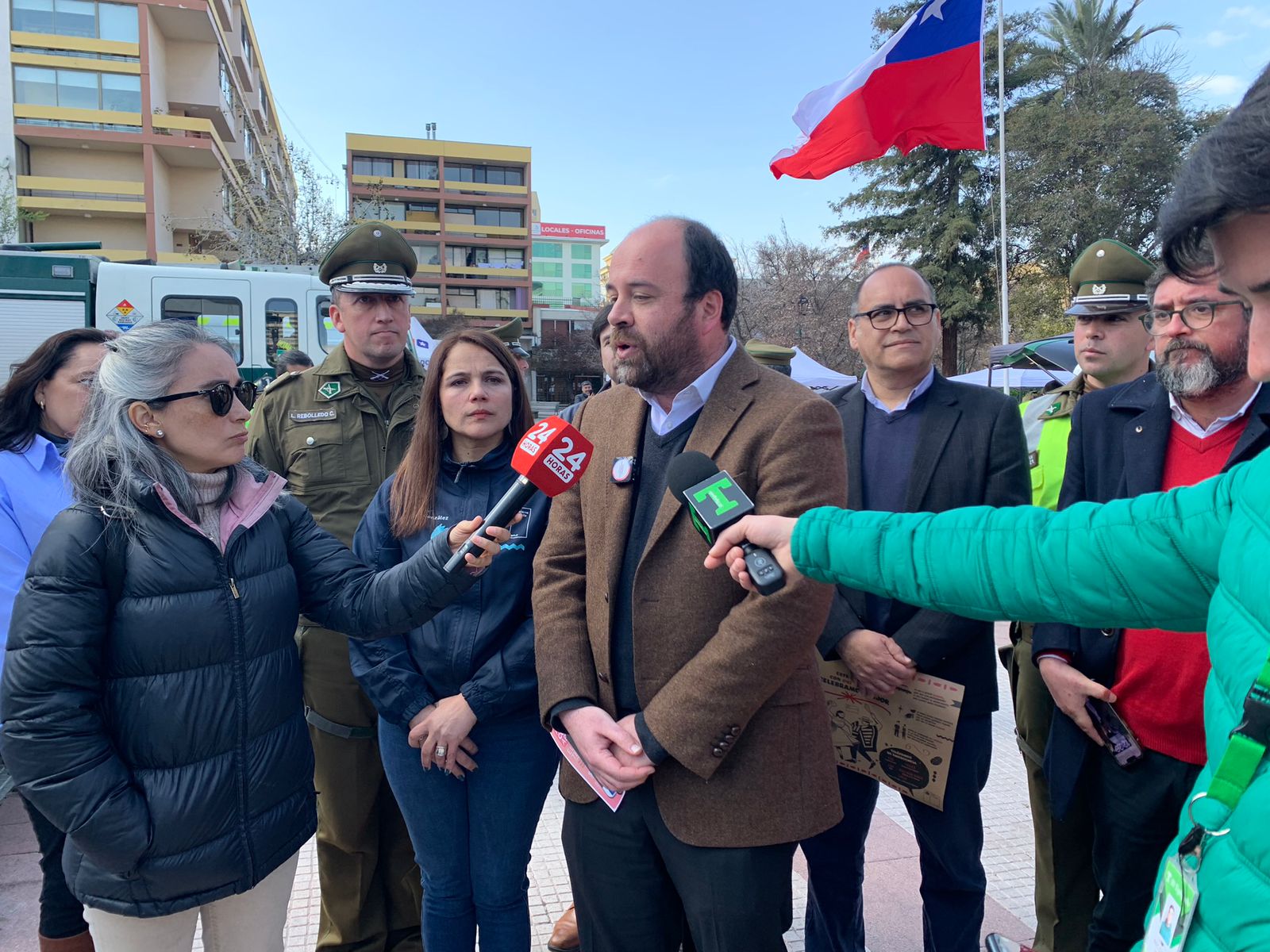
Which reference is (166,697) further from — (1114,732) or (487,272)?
(487,272)

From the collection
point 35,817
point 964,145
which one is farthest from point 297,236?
point 35,817

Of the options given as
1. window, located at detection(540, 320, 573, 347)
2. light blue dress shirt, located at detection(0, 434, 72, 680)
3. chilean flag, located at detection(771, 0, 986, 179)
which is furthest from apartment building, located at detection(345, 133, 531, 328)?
light blue dress shirt, located at detection(0, 434, 72, 680)

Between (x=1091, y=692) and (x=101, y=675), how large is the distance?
261cm

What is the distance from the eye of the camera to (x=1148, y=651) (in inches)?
91.1

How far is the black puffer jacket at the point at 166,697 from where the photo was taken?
1856mm

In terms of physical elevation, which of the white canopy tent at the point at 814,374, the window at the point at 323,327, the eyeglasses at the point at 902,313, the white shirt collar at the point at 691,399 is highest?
the window at the point at 323,327

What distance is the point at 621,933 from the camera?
210 cm

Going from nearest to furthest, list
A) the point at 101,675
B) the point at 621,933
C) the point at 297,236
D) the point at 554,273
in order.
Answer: the point at 101,675
the point at 621,933
the point at 297,236
the point at 554,273

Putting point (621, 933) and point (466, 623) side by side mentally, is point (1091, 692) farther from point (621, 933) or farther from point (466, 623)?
point (466, 623)

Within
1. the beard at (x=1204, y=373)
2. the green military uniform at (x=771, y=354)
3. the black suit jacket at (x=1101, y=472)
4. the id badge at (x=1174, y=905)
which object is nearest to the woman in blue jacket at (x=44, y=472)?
the id badge at (x=1174, y=905)

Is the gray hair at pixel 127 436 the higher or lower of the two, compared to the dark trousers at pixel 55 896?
higher

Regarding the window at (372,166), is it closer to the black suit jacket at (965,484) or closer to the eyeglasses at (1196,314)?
the black suit jacket at (965,484)

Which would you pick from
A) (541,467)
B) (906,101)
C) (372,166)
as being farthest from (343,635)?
(372,166)

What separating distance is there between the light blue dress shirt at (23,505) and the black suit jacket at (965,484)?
268 centimetres
